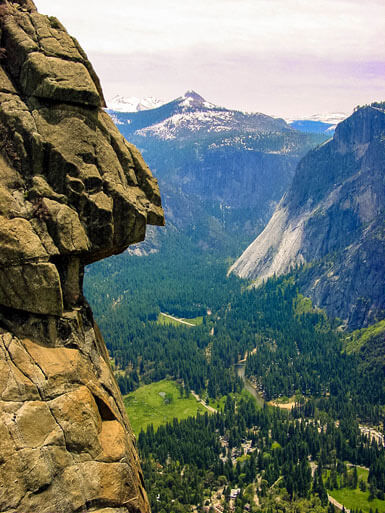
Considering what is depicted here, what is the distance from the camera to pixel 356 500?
111m

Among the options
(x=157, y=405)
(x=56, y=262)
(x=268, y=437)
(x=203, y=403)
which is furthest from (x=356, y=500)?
(x=56, y=262)

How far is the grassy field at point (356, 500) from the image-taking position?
10862 centimetres

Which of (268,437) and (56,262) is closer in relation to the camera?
(56,262)

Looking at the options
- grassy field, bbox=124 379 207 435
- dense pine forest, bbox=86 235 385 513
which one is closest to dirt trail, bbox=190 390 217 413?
grassy field, bbox=124 379 207 435

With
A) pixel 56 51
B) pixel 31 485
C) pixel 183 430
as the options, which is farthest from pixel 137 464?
pixel 183 430

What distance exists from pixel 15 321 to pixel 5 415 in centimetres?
605

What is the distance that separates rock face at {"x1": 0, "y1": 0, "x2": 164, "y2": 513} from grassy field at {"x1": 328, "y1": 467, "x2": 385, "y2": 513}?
88356 mm

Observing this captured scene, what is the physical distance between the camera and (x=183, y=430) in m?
139

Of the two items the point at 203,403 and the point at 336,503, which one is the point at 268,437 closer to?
the point at 336,503

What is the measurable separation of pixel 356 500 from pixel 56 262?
10238 cm

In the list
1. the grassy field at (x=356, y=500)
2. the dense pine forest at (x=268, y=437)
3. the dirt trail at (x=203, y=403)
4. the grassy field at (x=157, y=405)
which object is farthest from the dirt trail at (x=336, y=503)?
the grassy field at (x=157, y=405)

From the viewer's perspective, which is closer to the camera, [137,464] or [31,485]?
[31,485]

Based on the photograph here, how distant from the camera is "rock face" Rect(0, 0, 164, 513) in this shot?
95.6ft

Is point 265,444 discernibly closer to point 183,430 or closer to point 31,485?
point 183,430
